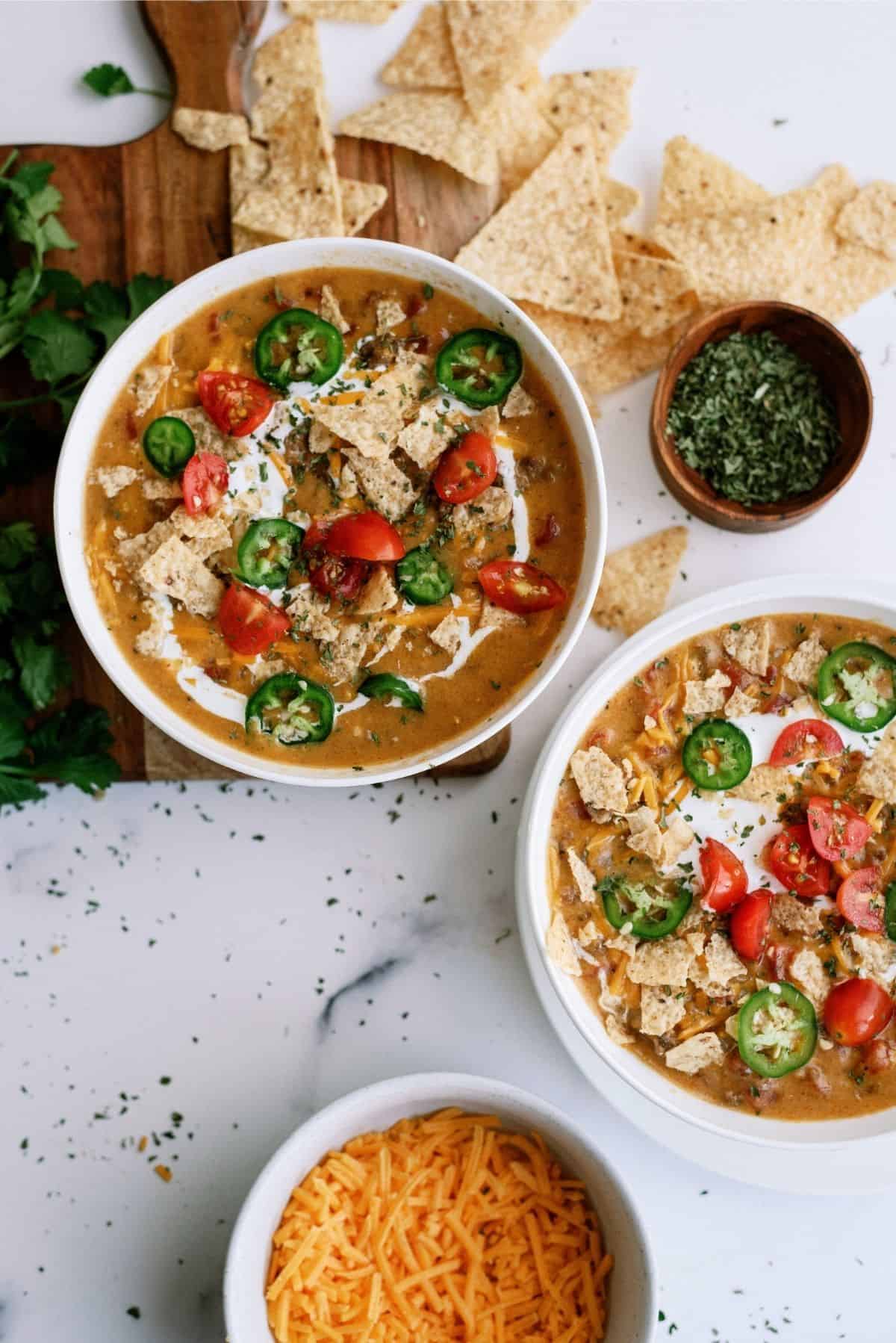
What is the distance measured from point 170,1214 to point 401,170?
3.21m

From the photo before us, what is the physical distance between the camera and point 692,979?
3.26 m

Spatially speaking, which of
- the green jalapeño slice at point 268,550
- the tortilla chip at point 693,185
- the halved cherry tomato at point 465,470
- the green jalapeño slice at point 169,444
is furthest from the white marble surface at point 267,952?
the green jalapeño slice at point 169,444

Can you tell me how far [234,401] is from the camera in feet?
9.81

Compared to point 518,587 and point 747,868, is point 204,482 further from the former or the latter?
point 747,868

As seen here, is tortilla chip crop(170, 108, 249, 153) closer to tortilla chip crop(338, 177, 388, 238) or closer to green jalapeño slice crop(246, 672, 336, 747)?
tortilla chip crop(338, 177, 388, 238)

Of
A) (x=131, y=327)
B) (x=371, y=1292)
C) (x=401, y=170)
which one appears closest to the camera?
(x=131, y=327)

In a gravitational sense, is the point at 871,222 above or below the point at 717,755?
above

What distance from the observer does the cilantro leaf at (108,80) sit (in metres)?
3.43

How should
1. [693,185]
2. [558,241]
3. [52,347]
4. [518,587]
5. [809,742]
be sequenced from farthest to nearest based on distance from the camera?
1. [693,185]
2. [558,241]
3. [809,742]
4. [52,347]
5. [518,587]

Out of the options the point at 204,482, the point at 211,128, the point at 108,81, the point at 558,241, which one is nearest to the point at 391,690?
the point at 204,482

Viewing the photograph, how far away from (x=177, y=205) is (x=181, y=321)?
54 cm

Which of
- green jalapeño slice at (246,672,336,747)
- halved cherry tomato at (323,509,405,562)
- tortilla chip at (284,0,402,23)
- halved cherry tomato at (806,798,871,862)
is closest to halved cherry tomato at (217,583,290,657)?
green jalapeño slice at (246,672,336,747)

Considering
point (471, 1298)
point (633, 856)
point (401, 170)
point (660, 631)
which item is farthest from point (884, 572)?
point (471, 1298)

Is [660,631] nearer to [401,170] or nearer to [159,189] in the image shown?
[401,170]
